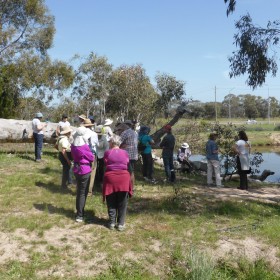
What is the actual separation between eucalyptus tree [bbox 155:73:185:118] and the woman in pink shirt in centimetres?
3143

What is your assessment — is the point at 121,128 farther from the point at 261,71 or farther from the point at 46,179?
the point at 261,71

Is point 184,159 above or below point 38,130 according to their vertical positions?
below

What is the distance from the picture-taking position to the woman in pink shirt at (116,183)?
6.54 m

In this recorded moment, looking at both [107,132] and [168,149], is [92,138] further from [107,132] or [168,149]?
[168,149]

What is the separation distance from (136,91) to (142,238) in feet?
104

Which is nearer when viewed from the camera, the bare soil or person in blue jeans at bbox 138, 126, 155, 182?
the bare soil

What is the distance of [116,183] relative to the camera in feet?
21.4

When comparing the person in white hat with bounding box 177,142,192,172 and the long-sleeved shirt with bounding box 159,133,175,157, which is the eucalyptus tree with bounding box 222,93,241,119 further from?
the long-sleeved shirt with bounding box 159,133,175,157

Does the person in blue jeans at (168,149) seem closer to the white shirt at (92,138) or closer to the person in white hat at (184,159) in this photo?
the person in white hat at (184,159)

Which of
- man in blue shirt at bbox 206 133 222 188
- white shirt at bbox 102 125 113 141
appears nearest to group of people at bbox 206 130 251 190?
man in blue shirt at bbox 206 133 222 188

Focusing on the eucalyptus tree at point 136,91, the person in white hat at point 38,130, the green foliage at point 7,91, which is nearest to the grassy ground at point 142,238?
the person in white hat at point 38,130

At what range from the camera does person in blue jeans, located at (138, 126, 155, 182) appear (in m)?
10.9

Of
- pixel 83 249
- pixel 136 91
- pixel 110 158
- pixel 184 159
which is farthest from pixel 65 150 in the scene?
pixel 136 91

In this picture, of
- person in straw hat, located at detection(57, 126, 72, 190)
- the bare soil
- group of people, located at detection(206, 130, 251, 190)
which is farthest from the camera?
group of people, located at detection(206, 130, 251, 190)
